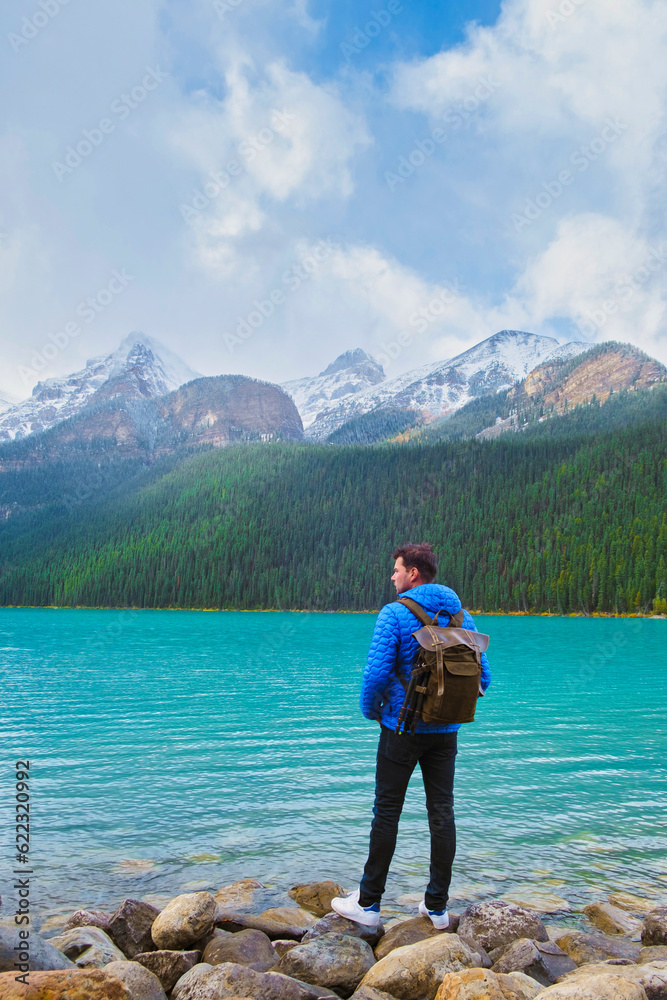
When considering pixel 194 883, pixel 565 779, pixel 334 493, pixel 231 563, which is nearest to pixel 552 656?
pixel 565 779

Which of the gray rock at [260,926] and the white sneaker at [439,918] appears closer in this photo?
the white sneaker at [439,918]

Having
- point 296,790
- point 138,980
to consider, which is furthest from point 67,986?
point 296,790

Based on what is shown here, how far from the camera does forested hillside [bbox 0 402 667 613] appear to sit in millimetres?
125188

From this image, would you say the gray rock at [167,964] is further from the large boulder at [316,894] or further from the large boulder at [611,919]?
the large boulder at [611,919]

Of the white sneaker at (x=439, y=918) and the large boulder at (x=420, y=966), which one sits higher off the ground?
the large boulder at (x=420, y=966)

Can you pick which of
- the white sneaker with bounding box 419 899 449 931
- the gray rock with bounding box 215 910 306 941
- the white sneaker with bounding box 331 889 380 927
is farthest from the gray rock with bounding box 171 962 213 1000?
the white sneaker with bounding box 419 899 449 931

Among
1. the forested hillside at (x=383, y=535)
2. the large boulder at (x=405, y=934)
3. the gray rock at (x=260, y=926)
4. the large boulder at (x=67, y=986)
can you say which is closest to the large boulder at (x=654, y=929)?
the large boulder at (x=405, y=934)

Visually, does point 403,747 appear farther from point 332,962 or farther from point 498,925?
point 498,925

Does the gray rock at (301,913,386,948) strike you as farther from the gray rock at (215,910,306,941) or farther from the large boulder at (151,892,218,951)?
the large boulder at (151,892,218,951)

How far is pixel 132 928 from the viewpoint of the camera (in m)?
6.29

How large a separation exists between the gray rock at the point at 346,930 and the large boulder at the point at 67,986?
2088mm

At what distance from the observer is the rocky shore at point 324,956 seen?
4.62 metres

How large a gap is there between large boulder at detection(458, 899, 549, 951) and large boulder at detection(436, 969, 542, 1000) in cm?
144

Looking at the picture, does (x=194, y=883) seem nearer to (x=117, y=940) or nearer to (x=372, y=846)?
(x=117, y=940)
